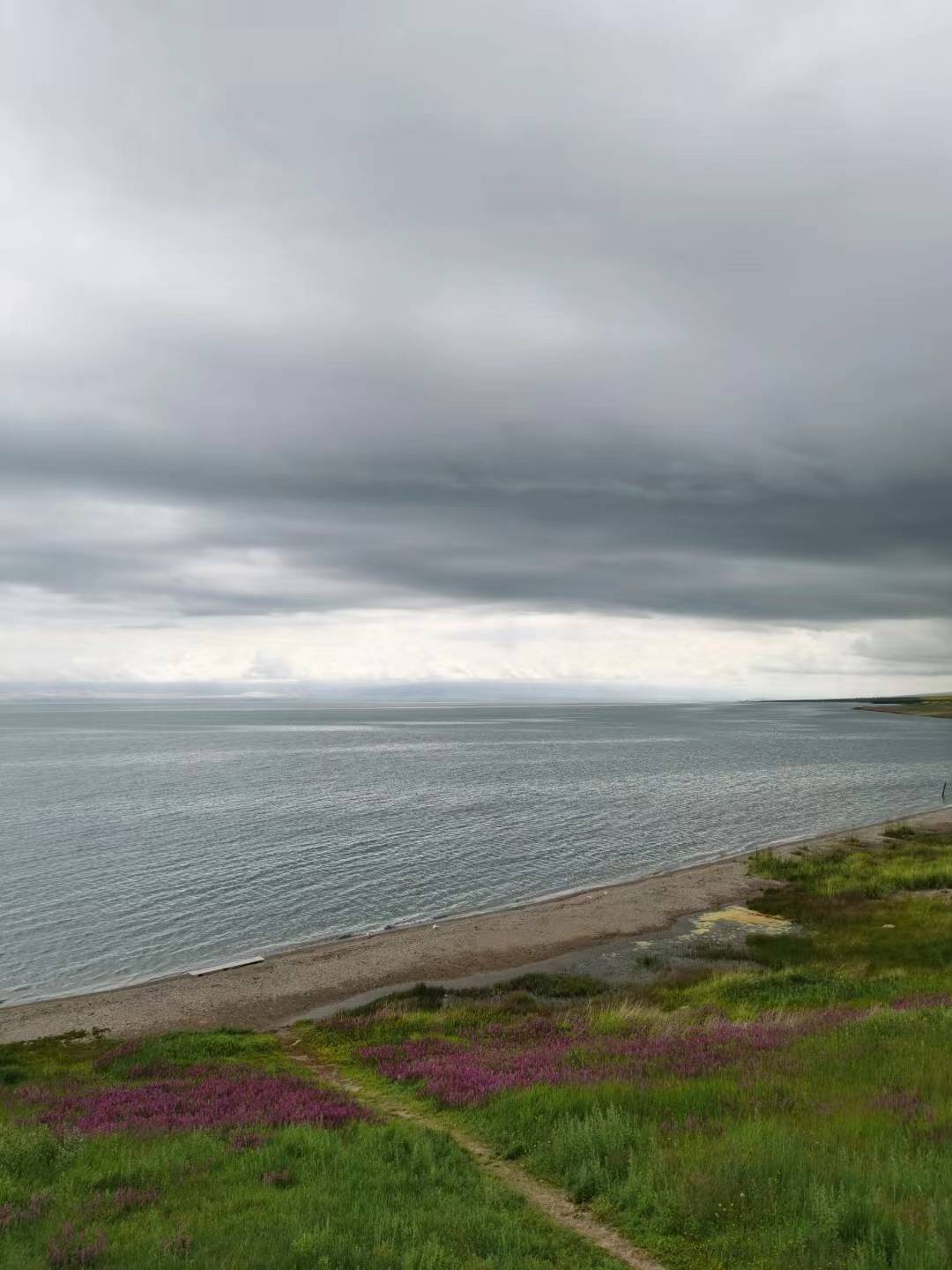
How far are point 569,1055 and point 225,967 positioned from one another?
2295 cm

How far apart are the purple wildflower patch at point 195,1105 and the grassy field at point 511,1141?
0.30 feet

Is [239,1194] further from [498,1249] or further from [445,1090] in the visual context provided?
[445,1090]

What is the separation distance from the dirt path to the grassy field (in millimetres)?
226

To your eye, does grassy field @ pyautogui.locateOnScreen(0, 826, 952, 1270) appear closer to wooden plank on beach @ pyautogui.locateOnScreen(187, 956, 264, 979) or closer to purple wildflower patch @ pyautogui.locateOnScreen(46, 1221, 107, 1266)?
purple wildflower patch @ pyautogui.locateOnScreen(46, 1221, 107, 1266)

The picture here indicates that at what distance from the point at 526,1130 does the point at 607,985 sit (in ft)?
64.1

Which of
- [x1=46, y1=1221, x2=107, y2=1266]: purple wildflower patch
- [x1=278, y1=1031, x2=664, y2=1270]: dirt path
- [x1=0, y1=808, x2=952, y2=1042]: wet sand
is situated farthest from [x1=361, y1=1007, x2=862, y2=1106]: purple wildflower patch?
[x1=0, y1=808, x2=952, y2=1042]: wet sand

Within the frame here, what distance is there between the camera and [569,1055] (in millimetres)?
20094

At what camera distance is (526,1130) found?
15.2 metres

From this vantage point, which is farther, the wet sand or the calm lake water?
the calm lake water

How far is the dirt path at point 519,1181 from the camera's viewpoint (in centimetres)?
1098

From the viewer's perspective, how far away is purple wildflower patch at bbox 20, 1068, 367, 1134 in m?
16.9

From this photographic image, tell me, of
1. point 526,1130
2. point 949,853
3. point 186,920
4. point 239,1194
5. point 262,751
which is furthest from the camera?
point 262,751

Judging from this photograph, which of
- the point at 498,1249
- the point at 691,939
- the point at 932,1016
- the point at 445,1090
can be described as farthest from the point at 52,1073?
the point at 691,939

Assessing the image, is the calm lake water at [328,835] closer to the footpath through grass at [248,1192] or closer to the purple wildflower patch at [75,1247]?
the footpath through grass at [248,1192]
